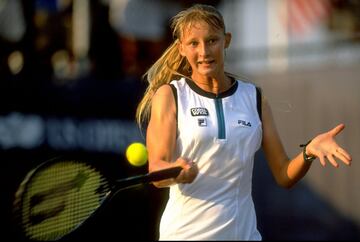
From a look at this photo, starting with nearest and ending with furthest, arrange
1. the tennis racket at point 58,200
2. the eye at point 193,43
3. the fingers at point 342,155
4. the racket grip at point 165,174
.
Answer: the racket grip at point 165,174, the fingers at point 342,155, the eye at point 193,43, the tennis racket at point 58,200

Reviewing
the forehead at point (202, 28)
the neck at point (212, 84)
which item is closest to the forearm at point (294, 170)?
the neck at point (212, 84)

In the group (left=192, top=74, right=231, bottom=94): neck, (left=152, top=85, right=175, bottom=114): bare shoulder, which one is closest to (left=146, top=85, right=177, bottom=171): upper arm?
(left=152, top=85, right=175, bottom=114): bare shoulder

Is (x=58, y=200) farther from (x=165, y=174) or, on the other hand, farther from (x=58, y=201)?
(x=165, y=174)

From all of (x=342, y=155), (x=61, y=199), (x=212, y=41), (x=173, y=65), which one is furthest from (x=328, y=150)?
(x=61, y=199)

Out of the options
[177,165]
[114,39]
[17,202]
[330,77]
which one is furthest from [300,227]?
[177,165]

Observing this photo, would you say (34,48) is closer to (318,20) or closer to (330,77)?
(330,77)

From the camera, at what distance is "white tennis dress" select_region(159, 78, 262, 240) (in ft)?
13.4

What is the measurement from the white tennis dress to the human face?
0.45 ft

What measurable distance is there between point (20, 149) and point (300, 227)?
3.37 m

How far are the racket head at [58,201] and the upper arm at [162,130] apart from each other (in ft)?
2.01

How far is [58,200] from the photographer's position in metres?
4.99

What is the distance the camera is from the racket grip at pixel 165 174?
385 cm

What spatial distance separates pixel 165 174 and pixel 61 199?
1.23m

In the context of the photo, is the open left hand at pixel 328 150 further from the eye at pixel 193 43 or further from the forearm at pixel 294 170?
the eye at pixel 193 43
